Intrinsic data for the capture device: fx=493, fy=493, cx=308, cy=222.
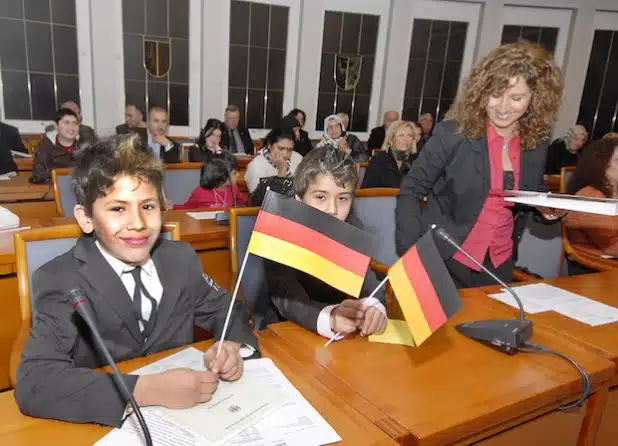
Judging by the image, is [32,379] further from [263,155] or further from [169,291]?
[263,155]

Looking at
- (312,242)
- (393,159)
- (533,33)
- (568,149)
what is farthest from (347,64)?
(312,242)

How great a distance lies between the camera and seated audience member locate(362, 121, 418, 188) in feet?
14.0

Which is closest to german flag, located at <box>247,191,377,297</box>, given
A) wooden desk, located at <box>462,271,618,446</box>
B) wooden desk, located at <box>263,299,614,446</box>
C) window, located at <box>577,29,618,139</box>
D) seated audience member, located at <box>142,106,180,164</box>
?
wooden desk, located at <box>263,299,614,446</box>

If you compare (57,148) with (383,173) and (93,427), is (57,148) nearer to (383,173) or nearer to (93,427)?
(383,173)

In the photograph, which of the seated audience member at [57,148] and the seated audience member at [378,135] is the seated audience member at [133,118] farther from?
the seated audience member at [378,135]

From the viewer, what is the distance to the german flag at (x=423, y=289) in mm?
1150

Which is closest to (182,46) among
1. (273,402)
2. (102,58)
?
(102,58)

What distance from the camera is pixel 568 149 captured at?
275 inches

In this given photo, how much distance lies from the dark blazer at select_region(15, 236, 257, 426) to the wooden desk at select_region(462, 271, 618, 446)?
877mm

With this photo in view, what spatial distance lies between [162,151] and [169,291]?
417 cm

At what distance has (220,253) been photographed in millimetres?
2705

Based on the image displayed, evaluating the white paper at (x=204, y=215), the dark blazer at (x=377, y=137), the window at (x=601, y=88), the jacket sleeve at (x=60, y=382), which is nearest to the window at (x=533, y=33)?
the window at (x=601, y=88)

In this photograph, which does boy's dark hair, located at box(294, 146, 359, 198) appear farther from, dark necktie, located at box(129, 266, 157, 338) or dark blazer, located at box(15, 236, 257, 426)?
dark necktie, located at box(129, 266, 157, 338)

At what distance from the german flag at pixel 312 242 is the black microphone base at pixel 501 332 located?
17.1 inches
